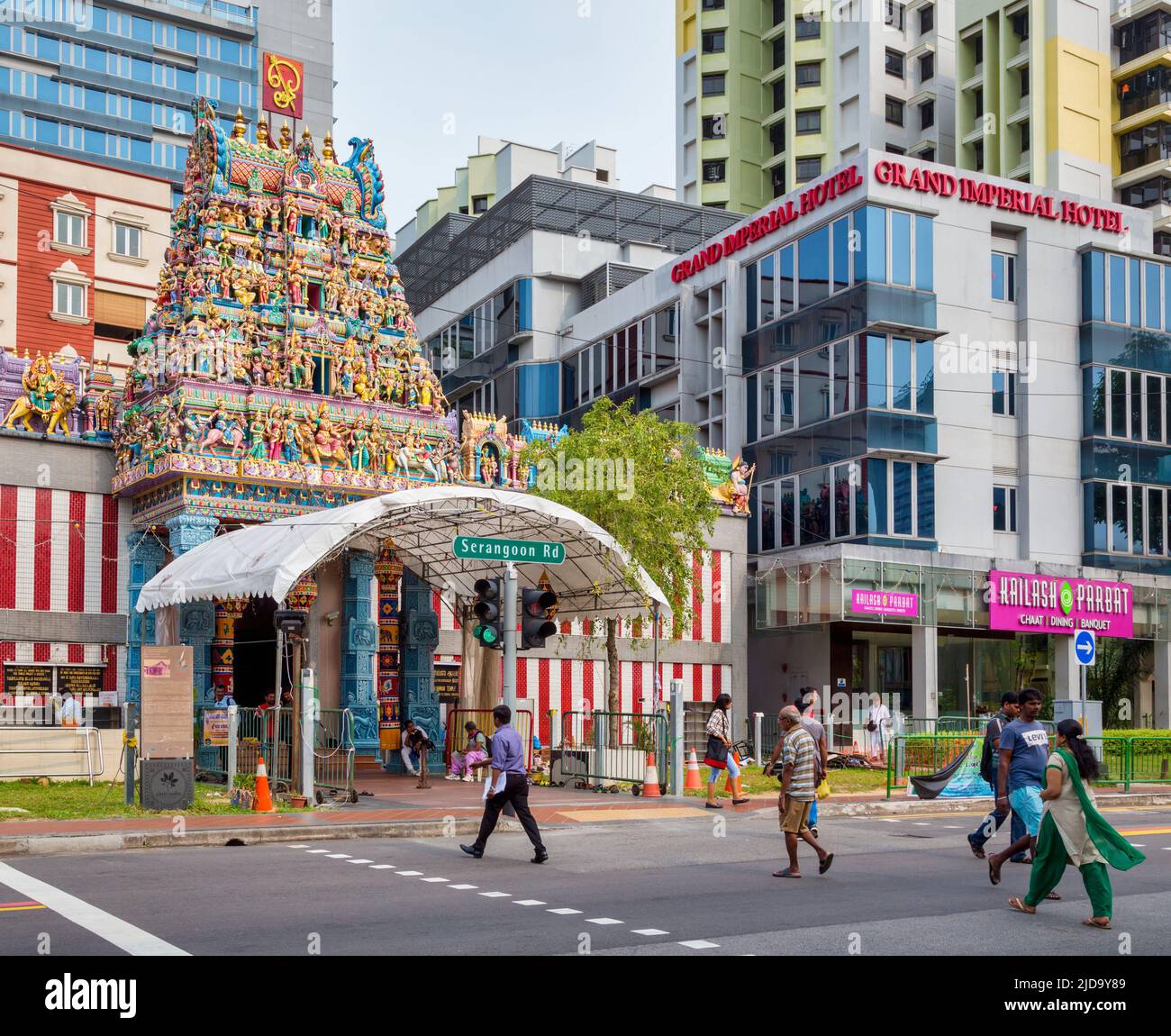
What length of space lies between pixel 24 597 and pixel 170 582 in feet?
17.7

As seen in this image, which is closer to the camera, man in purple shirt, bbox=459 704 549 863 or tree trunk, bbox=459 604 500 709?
man in purple shirt, bbox=459 704 549 863

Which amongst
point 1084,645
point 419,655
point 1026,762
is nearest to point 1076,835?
point 1026,762

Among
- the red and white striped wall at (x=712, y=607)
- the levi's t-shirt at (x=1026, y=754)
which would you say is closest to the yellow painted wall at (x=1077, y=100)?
the red and white striped wall at (x=712, y=607)

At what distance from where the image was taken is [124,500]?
98.7 ft

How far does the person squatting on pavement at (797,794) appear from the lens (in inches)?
574

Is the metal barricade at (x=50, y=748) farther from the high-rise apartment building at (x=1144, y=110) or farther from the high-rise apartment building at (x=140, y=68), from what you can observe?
the high-rise apartment building at (x=140, y=68)

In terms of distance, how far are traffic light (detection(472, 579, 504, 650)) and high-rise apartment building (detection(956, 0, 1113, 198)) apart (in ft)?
159

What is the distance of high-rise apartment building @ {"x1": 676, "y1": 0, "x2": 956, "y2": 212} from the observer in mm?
70312

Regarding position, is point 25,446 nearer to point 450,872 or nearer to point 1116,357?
point 450,872

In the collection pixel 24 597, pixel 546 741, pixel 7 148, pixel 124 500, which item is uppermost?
pixel 7 148

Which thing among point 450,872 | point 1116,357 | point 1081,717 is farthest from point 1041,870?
point 1116,357

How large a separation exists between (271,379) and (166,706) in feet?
35.1

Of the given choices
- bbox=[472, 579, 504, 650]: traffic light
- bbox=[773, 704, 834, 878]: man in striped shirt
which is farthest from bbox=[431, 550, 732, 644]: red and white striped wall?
bbox=[773, 704, 834, 878]: man in striped shirt

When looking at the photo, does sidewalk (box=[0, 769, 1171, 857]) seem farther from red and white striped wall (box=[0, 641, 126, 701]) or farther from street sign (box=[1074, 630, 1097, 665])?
red and white striped wall (box=[0, 641, 126, 701])
